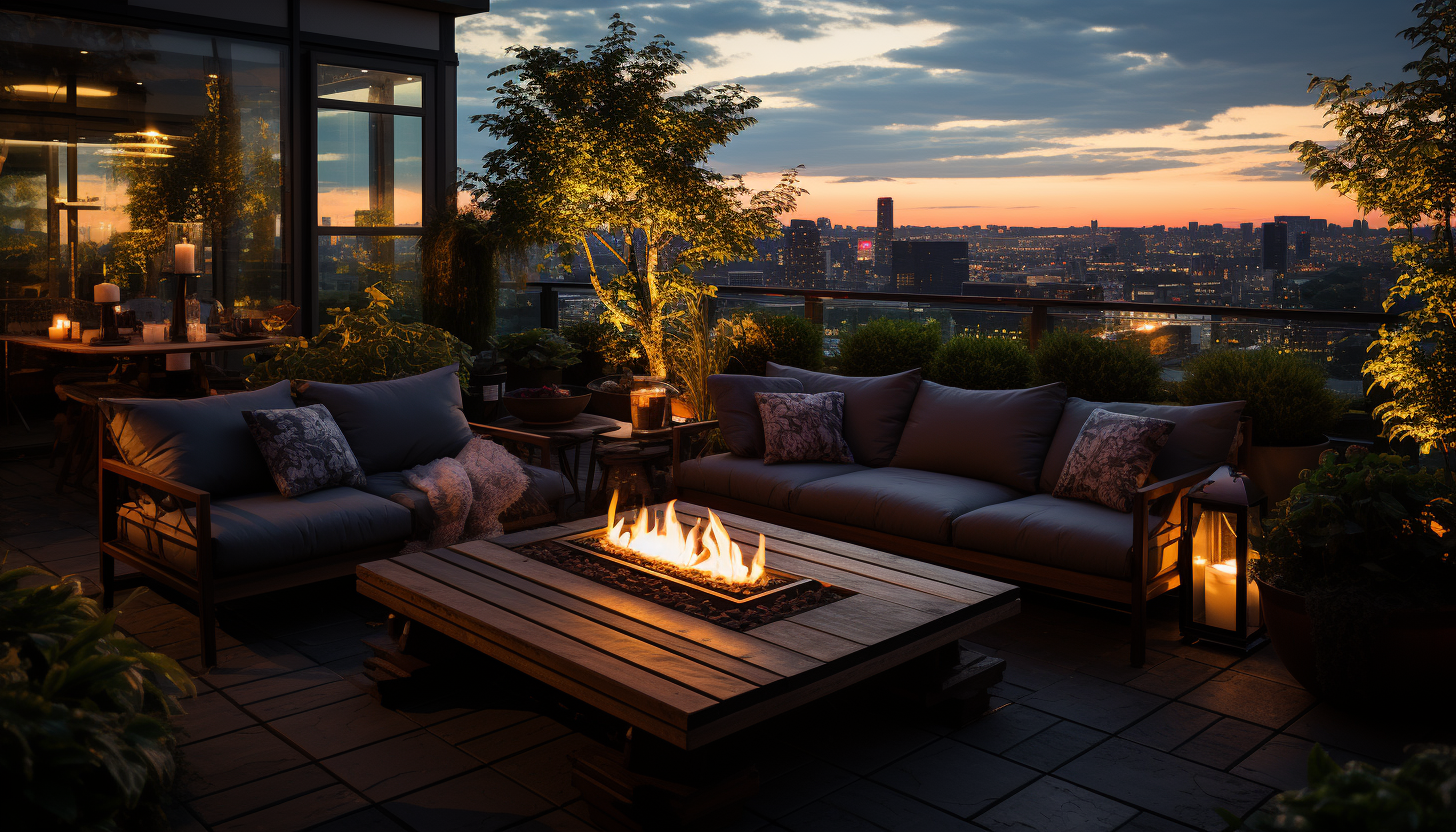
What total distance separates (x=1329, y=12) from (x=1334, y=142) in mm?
2165

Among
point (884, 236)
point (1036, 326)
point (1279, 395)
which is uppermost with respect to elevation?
point (884, 236)

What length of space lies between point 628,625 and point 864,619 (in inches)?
24.7

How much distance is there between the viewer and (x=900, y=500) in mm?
4105

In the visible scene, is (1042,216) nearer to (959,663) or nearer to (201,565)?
(959,663)

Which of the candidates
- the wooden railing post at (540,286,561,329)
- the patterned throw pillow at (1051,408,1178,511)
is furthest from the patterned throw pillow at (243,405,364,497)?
the wooden railing post at (540,286,561,329)

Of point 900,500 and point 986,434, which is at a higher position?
point 986,434

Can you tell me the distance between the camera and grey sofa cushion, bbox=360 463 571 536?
4.08 metres

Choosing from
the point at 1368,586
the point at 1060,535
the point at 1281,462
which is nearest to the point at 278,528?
the point at 1060,535

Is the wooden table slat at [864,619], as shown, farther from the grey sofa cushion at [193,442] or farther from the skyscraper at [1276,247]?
the skyscraper at [1276,247]

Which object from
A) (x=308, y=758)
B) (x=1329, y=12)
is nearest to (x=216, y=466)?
(x=308, y=758)

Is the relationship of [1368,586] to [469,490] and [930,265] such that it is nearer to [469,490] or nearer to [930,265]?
[469,490]

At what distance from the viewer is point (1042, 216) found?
31.5 ft

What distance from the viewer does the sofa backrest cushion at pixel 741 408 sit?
16.3 feet

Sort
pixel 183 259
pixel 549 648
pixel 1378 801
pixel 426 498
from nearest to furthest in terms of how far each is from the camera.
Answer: pixel 1378 801, pixel 549 648, pixel 426 498, pixel 183 259
